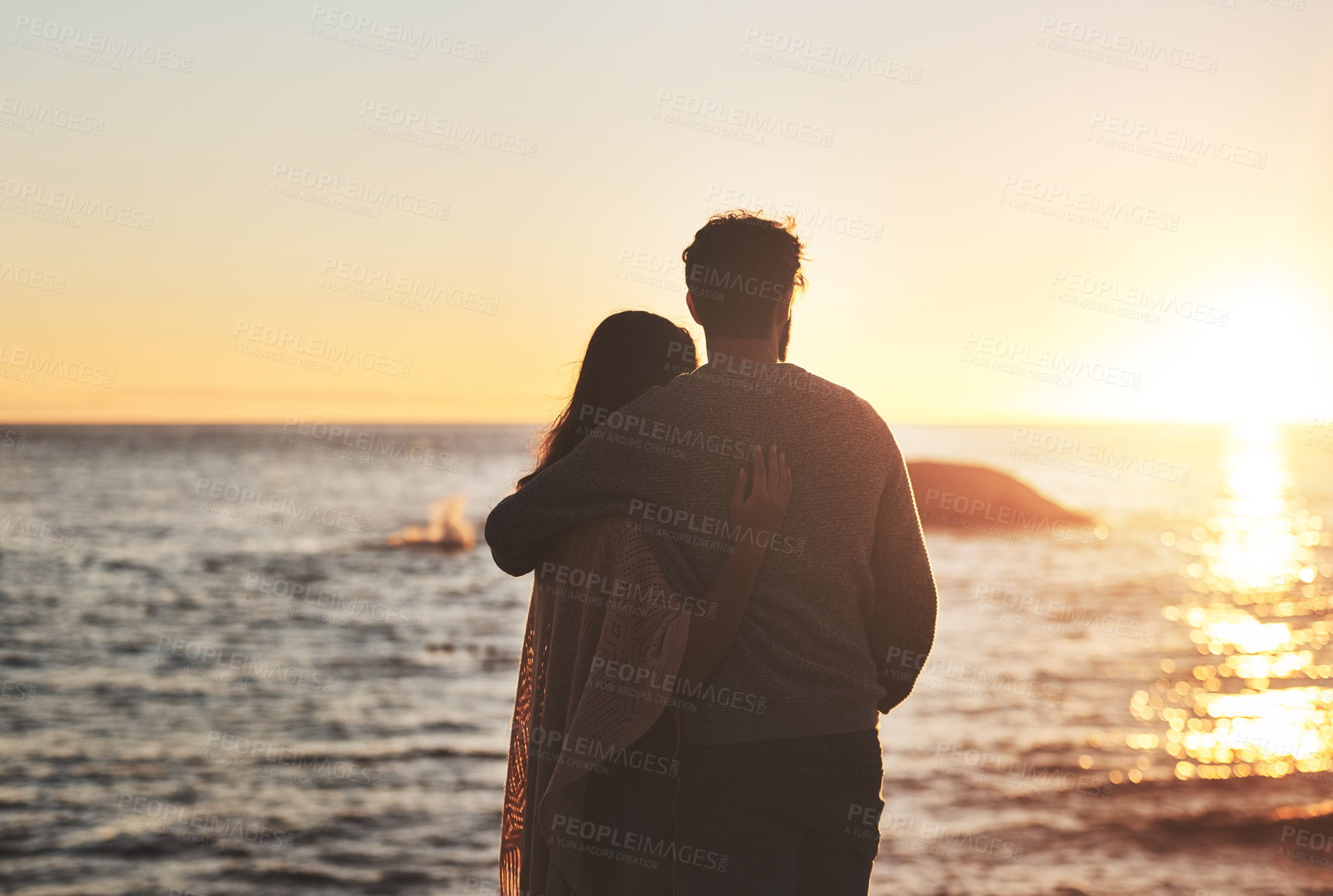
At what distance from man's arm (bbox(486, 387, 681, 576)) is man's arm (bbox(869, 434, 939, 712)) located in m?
0.60

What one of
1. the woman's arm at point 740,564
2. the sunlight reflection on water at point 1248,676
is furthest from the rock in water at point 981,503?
the woman's arm at point 740,564

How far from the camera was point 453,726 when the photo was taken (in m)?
12.5

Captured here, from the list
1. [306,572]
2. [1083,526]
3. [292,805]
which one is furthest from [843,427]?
[1083,526]

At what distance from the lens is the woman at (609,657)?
260 centimetres

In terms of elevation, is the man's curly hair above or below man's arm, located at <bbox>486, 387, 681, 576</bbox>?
above

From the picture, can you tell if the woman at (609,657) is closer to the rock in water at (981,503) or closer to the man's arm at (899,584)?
the man's arm at (899,584)

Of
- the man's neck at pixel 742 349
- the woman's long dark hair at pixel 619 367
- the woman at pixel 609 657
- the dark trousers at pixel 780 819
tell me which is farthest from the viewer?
the woman's long dark hair at pixel 619 367

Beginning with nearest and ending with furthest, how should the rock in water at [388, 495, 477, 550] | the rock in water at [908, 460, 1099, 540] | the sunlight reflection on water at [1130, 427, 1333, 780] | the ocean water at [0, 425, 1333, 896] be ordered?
the ocean water at [0, 425, 1333, 896] < the sunlight reflection on water at [1130, 427, 1333, 780] < the rock in water at [388, 495, 477, 550] < the rock in water at [908, 460, 1099, 540]

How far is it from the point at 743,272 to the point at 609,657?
3.69 ft

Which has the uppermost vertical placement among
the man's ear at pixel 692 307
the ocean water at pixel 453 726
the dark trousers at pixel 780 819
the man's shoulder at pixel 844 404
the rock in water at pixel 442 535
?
the man's ear at pixel 692 307

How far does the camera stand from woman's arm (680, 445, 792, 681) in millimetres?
2527

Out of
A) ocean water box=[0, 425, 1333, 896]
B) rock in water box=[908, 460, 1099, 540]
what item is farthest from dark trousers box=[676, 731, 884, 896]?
rock in water box=[908, 460, 1099, 540]

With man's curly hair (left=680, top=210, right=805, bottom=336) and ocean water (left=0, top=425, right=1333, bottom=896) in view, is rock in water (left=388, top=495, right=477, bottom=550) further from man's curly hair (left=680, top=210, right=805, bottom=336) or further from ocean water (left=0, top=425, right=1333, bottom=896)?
man's curly hair (left=680, top=210, right=805, bottom=336)

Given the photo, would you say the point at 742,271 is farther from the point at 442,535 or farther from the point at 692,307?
the point at 442,535
